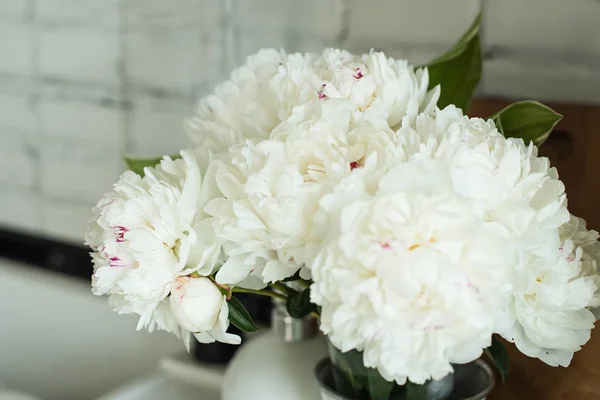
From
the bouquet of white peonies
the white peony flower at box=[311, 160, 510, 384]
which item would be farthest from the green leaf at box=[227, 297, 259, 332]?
the white peony flower at box=[311, 160, 510, 384]

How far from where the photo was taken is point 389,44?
76 centimetres

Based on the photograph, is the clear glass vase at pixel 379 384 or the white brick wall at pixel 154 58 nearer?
the clear glass vase at pixel 379 384

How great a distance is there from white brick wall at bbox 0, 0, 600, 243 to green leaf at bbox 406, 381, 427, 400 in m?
0.34

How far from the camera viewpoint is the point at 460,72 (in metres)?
0.58

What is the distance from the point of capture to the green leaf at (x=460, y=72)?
0.57 metres

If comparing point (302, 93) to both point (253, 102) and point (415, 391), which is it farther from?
point (415, 391)

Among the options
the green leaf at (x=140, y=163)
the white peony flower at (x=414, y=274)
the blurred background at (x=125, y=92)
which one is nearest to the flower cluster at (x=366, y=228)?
the white peony flower at (x=414, y=274)

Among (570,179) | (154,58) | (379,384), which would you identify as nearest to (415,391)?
(379,384)

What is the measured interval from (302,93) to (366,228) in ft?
0.41

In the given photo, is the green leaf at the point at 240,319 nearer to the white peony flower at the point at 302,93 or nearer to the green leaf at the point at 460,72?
the white peony flower at the point at 302,93

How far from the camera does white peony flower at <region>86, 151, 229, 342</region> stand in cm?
40

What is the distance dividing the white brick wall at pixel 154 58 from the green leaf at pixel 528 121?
0.59 feet

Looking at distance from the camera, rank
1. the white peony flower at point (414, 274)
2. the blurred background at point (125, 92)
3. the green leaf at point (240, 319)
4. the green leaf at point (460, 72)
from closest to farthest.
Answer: the white peony flower at point (414, 274) < the green leaf at point (240, 319) < the green leaf at point (460, 72) < the blurred background at point (125, 92)

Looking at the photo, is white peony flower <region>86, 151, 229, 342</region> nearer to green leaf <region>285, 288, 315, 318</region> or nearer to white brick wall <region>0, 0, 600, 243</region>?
green leaf <region>285, 288, 315, 318</region>
